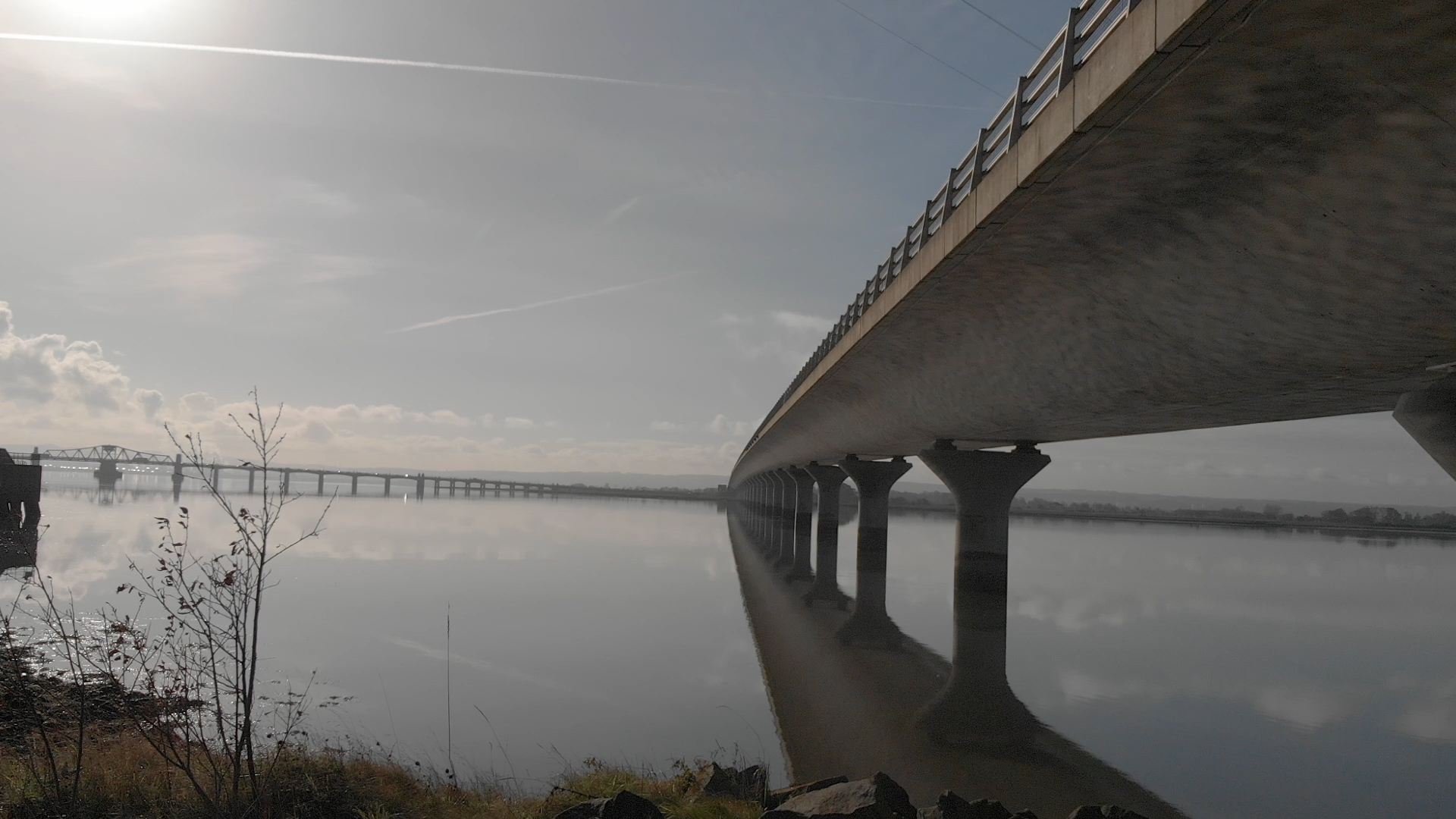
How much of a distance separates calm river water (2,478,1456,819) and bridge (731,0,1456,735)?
3465 millimetres

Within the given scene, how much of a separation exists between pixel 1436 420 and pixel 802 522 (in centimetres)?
5284

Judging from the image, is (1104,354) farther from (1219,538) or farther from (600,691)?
(1219,538)

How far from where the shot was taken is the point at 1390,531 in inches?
5837

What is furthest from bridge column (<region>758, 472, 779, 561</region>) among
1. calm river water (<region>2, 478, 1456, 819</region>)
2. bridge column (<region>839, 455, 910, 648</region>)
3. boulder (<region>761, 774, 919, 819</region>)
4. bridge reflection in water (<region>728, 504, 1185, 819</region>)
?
boulder (<region>761, 774, 919, 819</region>)

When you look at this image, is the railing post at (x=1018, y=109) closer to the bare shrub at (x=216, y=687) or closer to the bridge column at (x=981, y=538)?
the bare shrub at (x=216, y=687)

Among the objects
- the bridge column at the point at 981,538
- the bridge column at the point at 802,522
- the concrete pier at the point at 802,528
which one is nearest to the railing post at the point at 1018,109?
the bridge column at the point at 981,538

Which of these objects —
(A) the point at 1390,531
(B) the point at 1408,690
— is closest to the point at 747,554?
(B) the point at 1408,690

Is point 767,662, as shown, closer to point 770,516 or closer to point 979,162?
point 979,162

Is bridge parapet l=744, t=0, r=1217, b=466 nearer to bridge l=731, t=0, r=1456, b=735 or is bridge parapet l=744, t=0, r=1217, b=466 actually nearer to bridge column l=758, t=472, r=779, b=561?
bridge l=731, t=0, r=1456, b=735

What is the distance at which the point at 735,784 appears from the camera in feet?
27.4

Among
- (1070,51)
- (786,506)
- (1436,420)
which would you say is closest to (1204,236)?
(1070,51)

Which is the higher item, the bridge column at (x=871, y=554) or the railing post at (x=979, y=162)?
the railing post at (x=979, y=162)

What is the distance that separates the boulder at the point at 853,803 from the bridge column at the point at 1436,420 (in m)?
11.2

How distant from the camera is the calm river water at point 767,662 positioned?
12117 mm
